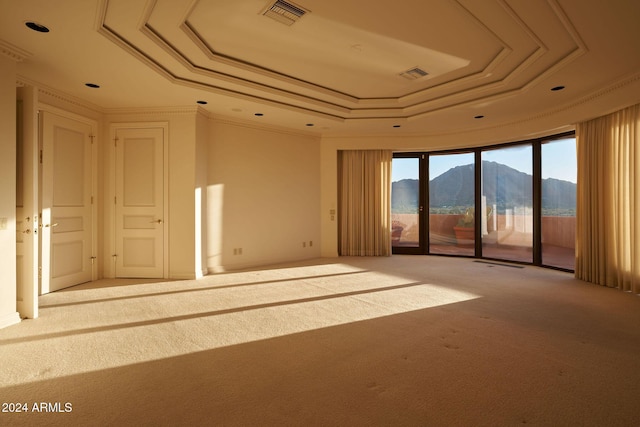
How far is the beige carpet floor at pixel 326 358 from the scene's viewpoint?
206 centimetres

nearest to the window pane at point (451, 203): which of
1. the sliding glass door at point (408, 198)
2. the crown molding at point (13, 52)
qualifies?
the sliding glass door at point (408, 198)

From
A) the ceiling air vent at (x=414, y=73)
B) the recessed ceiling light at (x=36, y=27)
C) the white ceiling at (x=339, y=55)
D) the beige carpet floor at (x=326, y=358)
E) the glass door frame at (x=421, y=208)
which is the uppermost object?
the ceiling air vent at (x=414, y=73)

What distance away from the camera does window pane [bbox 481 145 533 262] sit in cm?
700

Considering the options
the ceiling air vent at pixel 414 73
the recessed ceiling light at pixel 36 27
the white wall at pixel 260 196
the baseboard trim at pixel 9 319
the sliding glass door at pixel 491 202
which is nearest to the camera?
the recessed ceiling light at pixel 36 27

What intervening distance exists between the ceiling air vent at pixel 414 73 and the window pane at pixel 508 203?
3.32 m

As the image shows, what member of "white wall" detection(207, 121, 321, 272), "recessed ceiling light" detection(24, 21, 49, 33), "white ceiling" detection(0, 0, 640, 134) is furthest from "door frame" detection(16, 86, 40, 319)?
"white wall" detection(207, 121, 321, 272)

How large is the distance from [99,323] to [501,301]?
4558 millimetres

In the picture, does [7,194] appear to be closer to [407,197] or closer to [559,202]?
[407,197]

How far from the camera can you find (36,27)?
329 centimetres

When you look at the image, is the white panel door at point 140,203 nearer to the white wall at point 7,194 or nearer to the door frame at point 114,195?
the door frame at point 114,195

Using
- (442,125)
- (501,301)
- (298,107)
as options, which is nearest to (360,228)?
(442,125)

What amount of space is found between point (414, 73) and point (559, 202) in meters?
3.86

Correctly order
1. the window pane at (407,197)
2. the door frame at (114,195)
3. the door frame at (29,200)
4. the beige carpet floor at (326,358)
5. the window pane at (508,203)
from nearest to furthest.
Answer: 1. the beige carpet floor at (326,358)
2. the door frame at (29,200)
3. the door frame at (114,195)
4. the window pane at (508,203)
5. the window pane at (407,197)

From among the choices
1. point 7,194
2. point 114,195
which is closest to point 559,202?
point 114,195
